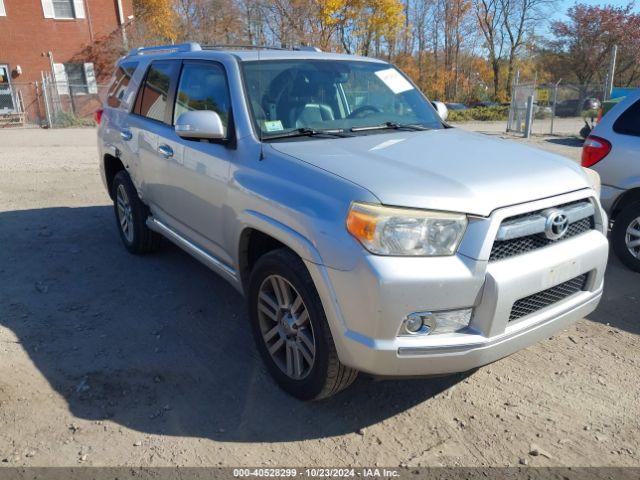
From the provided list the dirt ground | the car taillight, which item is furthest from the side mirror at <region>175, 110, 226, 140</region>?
the car taillight

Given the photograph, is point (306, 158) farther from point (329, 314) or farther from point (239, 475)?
point (239, 475)

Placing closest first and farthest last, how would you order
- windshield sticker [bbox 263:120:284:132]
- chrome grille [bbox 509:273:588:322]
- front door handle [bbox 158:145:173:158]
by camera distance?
1. chrome grille [bbox 509:273:588:322]
2. windshield sticker [bbox 263:120:284:132]
3. front door handle [bbox 158:145:173:158]

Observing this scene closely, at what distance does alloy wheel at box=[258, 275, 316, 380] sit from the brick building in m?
25.5

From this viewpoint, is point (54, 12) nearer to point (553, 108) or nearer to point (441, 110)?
point (553, 108)

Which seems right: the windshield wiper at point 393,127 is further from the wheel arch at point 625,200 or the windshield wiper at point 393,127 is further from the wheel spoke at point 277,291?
the wheel arch at point 625,200

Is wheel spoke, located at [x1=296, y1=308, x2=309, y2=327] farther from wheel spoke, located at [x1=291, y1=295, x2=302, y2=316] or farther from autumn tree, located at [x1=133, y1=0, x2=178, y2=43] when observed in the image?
autumn tree, located at [x1=133, y1=0, x2=178, y2=43]

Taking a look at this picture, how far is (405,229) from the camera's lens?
245 cm

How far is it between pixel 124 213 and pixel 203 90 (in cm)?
220

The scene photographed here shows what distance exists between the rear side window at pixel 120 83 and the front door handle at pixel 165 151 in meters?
1.41

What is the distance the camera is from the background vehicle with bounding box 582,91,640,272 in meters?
4.87

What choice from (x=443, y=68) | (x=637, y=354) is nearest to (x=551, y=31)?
(x=443, y=68)

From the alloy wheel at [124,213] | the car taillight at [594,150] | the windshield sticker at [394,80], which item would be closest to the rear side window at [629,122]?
the car taillight at [594,150]

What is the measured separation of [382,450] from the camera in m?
2.71

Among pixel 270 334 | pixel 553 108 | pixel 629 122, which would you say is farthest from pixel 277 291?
pixel 553 108
